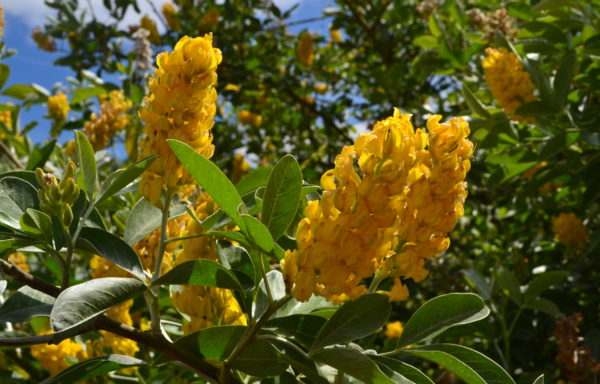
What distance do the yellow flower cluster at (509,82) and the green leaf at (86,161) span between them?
174 cm

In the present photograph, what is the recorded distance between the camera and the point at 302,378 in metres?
1.14

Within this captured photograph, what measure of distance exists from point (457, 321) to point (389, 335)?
228 cm

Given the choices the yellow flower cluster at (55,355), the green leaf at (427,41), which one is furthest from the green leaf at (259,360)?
the green leaf at (427,41)

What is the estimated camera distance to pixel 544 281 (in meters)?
1.88

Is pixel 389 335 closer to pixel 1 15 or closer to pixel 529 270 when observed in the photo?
pixel 529 270

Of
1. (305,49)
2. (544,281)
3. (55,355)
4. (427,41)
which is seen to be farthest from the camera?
(305,49)

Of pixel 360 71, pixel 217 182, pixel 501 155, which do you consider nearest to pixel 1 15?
pixel 501 155

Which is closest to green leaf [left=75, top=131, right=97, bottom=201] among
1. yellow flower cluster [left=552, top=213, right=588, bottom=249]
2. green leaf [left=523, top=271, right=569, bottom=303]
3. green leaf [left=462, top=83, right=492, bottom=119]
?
green leaf [left=523, top=271, right=569, bottom=303]

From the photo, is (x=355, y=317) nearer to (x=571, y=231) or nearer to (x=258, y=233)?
(x=258, y=233)

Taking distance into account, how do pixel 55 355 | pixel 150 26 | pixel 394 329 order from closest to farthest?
pixel 55 355 < pixel 394 329 < pixel 150 26

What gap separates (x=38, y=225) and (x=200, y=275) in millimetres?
273

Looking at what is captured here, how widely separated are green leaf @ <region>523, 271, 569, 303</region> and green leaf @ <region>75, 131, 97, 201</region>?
4.59 ft

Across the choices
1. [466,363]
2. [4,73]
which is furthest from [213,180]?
[4,73]

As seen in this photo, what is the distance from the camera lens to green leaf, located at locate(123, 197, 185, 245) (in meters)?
1.11
